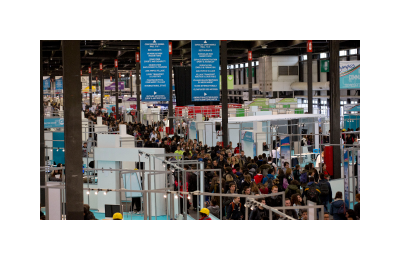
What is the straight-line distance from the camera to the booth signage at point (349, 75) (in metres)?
12.0

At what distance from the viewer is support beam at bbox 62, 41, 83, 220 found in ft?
23.8

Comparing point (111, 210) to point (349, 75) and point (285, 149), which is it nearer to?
point (285, 149)

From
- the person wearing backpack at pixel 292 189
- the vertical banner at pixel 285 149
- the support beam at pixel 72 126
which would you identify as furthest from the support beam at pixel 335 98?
the support beam at pixel 72 126

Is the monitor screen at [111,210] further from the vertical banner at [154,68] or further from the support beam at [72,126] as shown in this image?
the vertical banner at [154,68]

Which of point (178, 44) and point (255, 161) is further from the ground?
point (178, 44)

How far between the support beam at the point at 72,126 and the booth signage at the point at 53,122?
4787 mm

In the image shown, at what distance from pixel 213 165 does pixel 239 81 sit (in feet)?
108

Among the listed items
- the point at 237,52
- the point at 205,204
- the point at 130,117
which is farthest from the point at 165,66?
the point at 237,52

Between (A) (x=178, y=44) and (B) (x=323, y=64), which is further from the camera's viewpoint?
(A) (x=178, y=44)

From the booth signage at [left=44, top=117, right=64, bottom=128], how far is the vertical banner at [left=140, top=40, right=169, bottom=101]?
3.12m

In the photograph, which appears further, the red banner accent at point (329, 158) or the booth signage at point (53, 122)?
the booth signage at point (53, 122)

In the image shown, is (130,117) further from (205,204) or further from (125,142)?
(205,204)

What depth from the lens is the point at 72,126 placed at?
730cm

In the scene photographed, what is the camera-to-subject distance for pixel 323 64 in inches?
918
